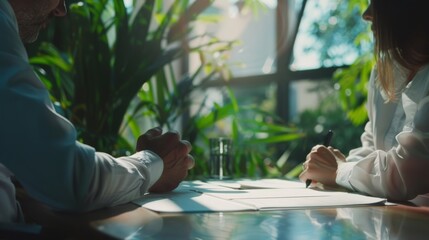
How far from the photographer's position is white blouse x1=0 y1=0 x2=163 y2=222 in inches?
30.7

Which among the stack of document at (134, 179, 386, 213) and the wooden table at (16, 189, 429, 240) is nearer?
the wooden table at (16, 189, 429, 240)

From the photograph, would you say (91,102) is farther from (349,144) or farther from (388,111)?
(349,144)

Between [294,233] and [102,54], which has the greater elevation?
[102,54]

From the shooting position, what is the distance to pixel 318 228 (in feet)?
2.47

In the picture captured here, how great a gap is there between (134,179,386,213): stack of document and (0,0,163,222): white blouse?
0.13m

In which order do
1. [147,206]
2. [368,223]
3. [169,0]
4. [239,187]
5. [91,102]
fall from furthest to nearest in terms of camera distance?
[169,0] → [91,102] → [239,187] → [147,206] → [368,223]

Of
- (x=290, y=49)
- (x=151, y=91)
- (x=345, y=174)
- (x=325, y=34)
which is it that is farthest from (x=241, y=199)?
(x=325, y=34)

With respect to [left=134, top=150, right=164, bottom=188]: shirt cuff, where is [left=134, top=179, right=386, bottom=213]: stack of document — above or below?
below

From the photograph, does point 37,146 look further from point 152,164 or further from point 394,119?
point 394,119

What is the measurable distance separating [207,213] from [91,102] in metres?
1.82

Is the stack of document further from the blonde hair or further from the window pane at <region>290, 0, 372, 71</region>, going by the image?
the window pane at <region>290, 0, 372, 71</region>

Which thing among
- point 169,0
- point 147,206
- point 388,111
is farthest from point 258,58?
point 147,206

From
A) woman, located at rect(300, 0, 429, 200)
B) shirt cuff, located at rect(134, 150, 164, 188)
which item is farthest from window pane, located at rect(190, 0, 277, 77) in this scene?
shirt cuff, located at rect(134, 150, 164, 188)

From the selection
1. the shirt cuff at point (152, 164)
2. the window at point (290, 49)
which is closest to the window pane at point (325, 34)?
the window at point (290, 49)
